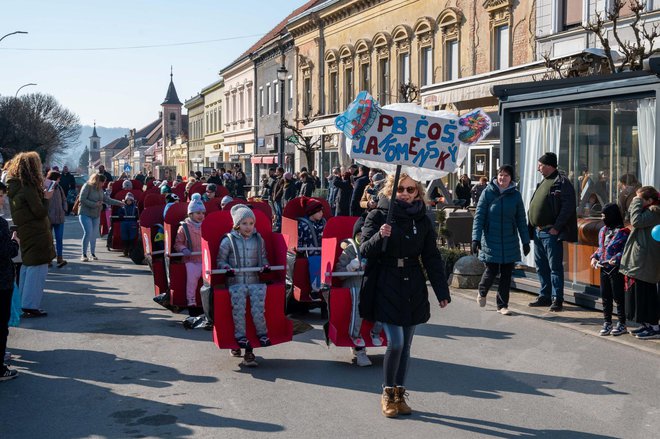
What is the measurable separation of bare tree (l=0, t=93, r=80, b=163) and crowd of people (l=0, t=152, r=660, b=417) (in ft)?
147

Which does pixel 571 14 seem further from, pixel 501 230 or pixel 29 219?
pixel 29 219

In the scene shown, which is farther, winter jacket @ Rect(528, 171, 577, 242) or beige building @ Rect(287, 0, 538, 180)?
beige building @ Rect(287, 0, 538, 180)

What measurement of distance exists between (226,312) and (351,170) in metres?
13.9

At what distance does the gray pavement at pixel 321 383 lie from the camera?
20.4 feet

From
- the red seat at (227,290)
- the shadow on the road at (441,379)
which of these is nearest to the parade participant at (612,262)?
the shadow on the road at (441,379)

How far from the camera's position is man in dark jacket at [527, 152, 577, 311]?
35.9ft

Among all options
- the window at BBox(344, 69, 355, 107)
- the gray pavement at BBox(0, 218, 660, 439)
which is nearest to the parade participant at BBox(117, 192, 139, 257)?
the gray pavement at BBox(0, 218, 660, 439)

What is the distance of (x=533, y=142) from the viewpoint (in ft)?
41.6

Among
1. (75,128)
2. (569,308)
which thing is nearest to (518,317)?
(569,308)

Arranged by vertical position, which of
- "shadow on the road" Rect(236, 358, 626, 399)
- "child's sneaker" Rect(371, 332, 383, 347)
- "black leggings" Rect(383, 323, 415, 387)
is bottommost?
"shadow on the road" Rect(236, 358, 626, 399)

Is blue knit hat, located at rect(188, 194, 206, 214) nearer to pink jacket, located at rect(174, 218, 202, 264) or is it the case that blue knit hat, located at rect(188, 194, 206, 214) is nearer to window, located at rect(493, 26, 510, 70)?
pink jacket, located at rect(174, 218, 202, 264)

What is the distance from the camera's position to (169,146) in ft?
344

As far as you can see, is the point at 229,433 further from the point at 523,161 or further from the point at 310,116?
the point at 310,116

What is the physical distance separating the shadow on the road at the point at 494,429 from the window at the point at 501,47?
70.1 ft
